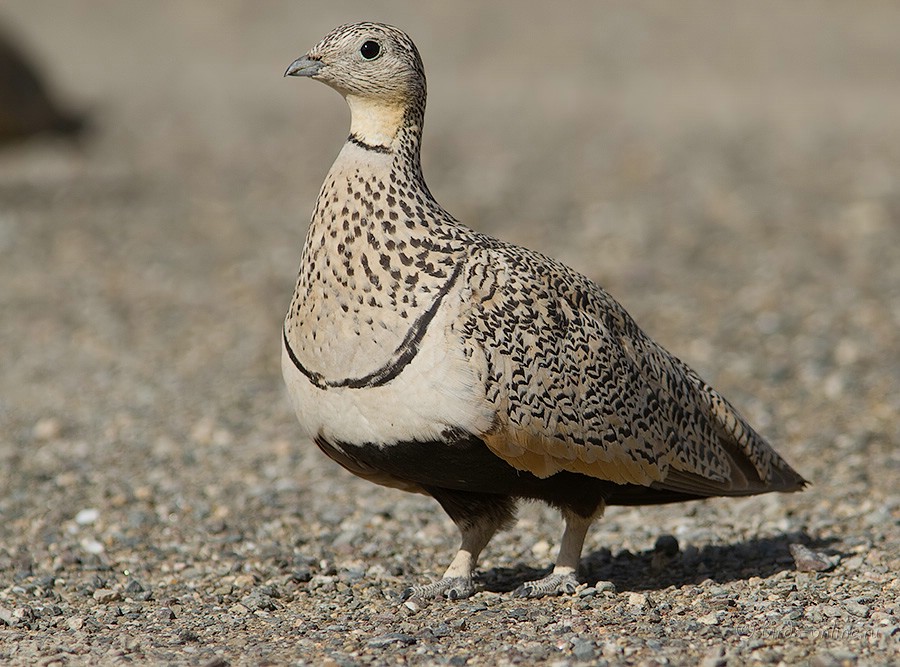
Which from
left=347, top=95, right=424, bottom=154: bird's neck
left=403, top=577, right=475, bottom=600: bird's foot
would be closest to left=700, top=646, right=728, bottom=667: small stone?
left=403, top=577, right=475, bottom=600: bird's foot

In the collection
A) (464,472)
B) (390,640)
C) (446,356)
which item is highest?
(446,356)

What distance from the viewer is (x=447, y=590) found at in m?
5.55

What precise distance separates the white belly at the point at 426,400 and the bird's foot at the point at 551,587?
41.4 inches

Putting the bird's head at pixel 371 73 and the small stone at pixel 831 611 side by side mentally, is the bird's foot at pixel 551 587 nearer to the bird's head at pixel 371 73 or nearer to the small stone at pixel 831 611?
the small stone at pixel 831 611

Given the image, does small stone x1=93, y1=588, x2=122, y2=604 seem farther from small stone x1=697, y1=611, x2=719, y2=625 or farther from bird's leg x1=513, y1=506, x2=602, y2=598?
small stone x1=697, y1=611, x2=719, y2=625

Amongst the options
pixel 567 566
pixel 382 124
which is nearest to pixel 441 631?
pixel 567 566

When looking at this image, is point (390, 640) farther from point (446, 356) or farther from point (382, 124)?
point (382, 124)

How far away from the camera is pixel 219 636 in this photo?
16.3 feet

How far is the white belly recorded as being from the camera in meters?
4.74

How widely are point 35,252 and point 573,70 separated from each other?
13.7m

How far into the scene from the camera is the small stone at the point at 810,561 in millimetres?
5805

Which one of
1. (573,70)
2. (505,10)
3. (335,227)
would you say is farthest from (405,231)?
(505,10)

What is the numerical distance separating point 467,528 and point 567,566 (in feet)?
1.52

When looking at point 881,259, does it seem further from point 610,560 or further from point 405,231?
A: point 405,231
